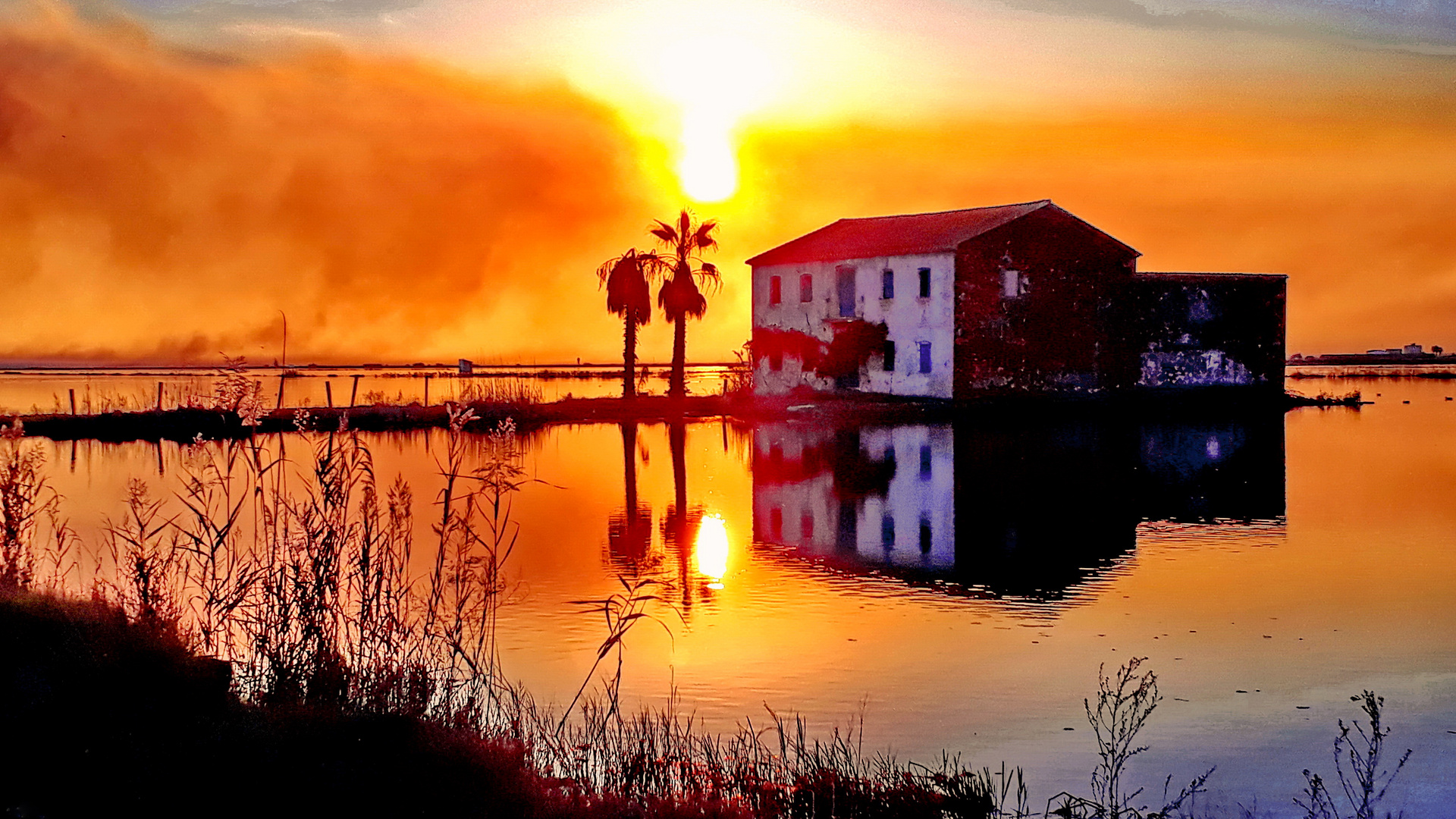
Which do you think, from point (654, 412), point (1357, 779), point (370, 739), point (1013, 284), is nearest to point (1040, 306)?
point (1013, 284)

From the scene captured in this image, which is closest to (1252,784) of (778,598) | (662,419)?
(778,598)

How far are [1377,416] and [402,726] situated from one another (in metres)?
43.7

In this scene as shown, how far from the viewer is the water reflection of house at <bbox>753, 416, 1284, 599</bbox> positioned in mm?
16391

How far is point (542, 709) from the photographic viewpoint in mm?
9312

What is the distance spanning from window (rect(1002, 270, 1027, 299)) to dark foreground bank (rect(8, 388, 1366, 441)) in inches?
126

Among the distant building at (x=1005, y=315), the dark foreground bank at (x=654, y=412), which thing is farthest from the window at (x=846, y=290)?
the dark foreground bank at (x=654, y=412)

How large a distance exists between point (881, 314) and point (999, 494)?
2394 cm

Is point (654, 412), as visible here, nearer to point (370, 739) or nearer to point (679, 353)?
point (679, 353)

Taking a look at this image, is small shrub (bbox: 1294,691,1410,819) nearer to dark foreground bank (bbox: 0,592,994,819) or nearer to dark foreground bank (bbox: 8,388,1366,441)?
dark foreground bank (bbox: 0,592,994,819)

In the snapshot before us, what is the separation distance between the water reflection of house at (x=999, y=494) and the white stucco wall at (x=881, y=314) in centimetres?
720

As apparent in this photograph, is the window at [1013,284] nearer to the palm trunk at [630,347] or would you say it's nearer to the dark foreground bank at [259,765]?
the palm trunk at [630,347]

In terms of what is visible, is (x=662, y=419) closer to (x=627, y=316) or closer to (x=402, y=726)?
(x=627, y=316)

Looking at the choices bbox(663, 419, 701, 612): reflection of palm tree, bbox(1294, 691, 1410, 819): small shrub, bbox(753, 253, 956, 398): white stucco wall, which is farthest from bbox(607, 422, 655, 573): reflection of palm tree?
bbox(753, 253, 956, 398): white stucco wall

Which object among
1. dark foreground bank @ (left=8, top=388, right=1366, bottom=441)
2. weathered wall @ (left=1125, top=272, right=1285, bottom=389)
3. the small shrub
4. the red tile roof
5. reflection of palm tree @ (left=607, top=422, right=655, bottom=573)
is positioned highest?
the red tile roof
